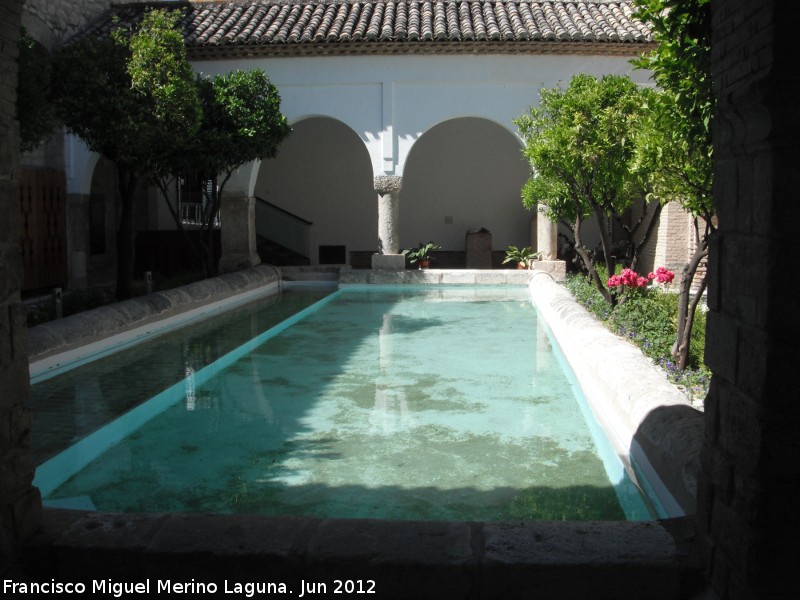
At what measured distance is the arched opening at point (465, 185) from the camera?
19.9 m

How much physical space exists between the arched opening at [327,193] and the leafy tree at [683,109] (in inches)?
513

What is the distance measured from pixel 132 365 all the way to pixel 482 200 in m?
12.6

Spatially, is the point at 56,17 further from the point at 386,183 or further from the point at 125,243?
the point at 386,183

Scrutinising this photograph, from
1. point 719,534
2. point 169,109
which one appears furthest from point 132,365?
point 719,534

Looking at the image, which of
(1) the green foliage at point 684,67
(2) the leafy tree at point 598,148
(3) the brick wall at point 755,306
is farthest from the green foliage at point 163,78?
(3) the brick wall at point 755,306

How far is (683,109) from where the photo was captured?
5504 millimetres

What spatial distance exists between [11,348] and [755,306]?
2.71 m

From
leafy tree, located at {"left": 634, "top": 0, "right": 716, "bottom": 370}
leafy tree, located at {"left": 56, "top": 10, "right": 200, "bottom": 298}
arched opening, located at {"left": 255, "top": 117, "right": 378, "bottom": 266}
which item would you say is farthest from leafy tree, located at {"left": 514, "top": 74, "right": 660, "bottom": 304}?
arched opening, located at {"left": 255, "top": 117, "right": 378, "bottom": 266}

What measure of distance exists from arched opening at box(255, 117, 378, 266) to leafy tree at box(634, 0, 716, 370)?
13.0 meters

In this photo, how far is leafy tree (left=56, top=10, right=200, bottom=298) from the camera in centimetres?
1064

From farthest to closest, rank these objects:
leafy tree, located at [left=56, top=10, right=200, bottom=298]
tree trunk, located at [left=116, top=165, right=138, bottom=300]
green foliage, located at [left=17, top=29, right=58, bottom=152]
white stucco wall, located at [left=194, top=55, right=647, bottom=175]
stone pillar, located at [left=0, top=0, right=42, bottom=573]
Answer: white stucco wall, located at [left=194, top=55, right=647, bottom=175]
tree trunk, located at [left=116, top=165, right=138, bottom=300]
leafy tree, located at [left=56, top=10, right=200, bottom=298]
green foliage, located at [left=17, top=29, right=58, bottom=152]
stone pillar, located at [left=0, top=0, right=42, bottom=573]

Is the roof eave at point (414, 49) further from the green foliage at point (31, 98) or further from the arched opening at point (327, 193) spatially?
the green foliage at point (31, 98)

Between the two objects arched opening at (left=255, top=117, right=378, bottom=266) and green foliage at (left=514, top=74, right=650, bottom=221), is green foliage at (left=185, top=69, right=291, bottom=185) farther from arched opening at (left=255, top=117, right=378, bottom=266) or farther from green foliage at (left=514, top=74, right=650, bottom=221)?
arched opening at (left=255, top=117, right=378, bottom=266)

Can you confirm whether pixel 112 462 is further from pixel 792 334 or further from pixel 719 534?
pixel 792 334
